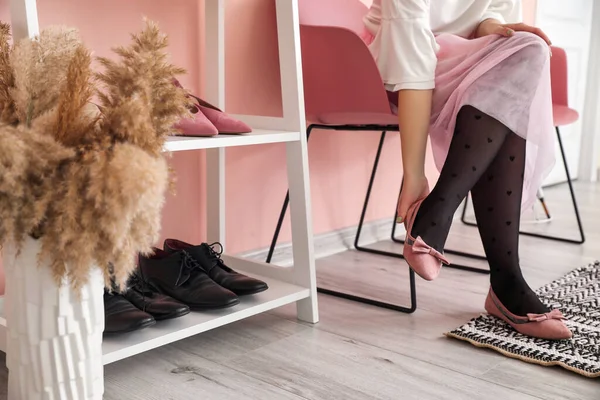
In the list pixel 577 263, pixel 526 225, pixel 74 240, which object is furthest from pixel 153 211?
pixel 526 225

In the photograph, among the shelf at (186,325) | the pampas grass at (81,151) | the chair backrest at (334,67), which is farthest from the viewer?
the chair backrest at (334,67)

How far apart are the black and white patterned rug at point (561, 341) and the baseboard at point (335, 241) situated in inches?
24.2

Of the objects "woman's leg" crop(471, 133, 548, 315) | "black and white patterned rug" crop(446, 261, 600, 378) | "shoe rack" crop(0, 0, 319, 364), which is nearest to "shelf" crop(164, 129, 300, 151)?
"shoe rack" crop(0, 0, 319, 364)

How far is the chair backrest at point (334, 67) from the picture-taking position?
1.56m

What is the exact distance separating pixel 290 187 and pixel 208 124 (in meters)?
0.30

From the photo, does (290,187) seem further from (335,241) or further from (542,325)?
(335,241)

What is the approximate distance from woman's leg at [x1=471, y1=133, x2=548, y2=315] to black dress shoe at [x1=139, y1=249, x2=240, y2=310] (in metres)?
0.56

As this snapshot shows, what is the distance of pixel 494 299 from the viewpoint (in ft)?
4.87

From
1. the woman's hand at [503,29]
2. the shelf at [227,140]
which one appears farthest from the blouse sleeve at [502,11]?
the shelf at [227,140]

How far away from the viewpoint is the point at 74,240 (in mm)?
767

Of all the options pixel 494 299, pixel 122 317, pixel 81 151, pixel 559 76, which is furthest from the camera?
pixel 559 76

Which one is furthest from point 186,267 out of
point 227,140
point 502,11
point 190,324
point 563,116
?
point 563,116

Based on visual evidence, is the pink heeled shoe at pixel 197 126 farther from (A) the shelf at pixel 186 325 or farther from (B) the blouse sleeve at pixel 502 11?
(B) the blouse sleeve at pixel 502 11

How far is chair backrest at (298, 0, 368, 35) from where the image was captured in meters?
1.75
